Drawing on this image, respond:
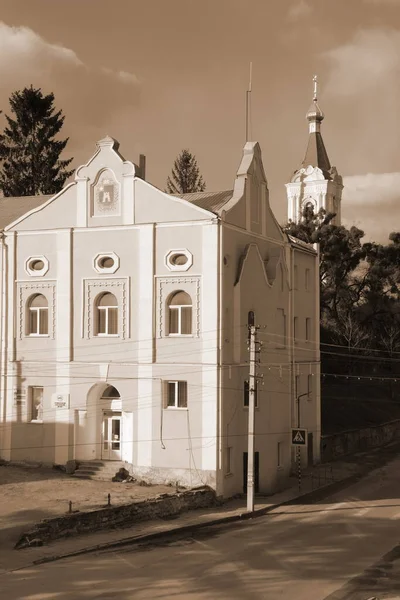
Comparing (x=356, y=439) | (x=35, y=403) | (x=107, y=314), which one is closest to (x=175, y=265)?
(x=107, y=314)

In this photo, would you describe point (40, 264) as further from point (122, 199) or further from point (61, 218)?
point (122, 199)

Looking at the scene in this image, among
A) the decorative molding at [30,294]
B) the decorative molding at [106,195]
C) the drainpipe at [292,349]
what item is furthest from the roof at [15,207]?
the drainpipe at [292,349]

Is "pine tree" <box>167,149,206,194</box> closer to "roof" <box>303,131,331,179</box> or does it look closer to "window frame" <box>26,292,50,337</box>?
"roof" <box>303,131,331,179</box>

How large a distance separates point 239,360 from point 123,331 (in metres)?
5.35

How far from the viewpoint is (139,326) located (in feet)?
124

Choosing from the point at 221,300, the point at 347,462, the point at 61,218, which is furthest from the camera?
the point at 347,462

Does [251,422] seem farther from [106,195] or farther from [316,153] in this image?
[316,153]

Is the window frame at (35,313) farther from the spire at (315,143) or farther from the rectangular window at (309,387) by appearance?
the spire at (315,143)

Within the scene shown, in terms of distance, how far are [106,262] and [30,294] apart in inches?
163

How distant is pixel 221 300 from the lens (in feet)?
120

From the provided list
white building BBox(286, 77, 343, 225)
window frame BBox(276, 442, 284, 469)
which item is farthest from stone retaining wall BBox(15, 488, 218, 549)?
white building BBox(286, 77, 343, 225)

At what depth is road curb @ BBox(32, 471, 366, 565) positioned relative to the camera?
1065 inches

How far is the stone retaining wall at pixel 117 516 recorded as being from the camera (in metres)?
28.1

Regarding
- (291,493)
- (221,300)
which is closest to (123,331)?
(221,300)
